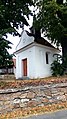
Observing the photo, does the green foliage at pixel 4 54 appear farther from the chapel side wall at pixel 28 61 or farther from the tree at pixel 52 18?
the chapel side wall at pixel 28 61

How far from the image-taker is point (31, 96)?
11.3 m

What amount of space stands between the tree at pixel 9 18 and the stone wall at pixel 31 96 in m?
5.02

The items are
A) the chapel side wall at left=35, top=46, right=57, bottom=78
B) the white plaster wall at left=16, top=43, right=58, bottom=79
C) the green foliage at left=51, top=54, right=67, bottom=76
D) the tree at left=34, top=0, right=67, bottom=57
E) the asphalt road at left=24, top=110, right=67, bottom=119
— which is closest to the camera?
the asphalt road at left=24, top=110, right=67, bottom=119

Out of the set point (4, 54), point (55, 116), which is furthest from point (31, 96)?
point (4, 54)

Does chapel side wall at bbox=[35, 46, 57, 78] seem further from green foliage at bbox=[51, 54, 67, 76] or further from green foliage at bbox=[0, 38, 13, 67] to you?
green foliage at bbox=[0, 38, 13, 67]

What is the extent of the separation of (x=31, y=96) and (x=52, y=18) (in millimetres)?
9225

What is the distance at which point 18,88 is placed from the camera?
11.0 m

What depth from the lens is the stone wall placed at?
417 inches

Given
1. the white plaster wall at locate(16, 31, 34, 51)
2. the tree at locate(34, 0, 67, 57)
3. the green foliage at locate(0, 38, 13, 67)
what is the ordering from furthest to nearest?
the white plaster wall at locate(16, 31, 34, 51) → the tree at locate(34, 0, 67, 57) → the green foliage at locate(0, 38, 13, 67)

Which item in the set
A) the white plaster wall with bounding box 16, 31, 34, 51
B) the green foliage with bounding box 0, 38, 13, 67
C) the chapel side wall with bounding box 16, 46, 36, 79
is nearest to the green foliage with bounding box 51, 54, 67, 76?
the chapel side wall with bounding box 16, 46, 36, 79

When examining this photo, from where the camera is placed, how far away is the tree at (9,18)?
1603 centimetres

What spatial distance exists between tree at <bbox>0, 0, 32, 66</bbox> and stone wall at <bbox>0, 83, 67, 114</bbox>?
5.02m

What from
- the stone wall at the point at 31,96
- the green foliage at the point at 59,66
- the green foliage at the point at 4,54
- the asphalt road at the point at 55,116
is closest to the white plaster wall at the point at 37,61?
the green foliage at the point at 59,66

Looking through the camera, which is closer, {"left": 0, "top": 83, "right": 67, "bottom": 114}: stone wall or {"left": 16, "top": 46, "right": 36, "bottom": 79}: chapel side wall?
{"left": 0, "top": 83, "right": 67, "bottom": 114}: stone wall
